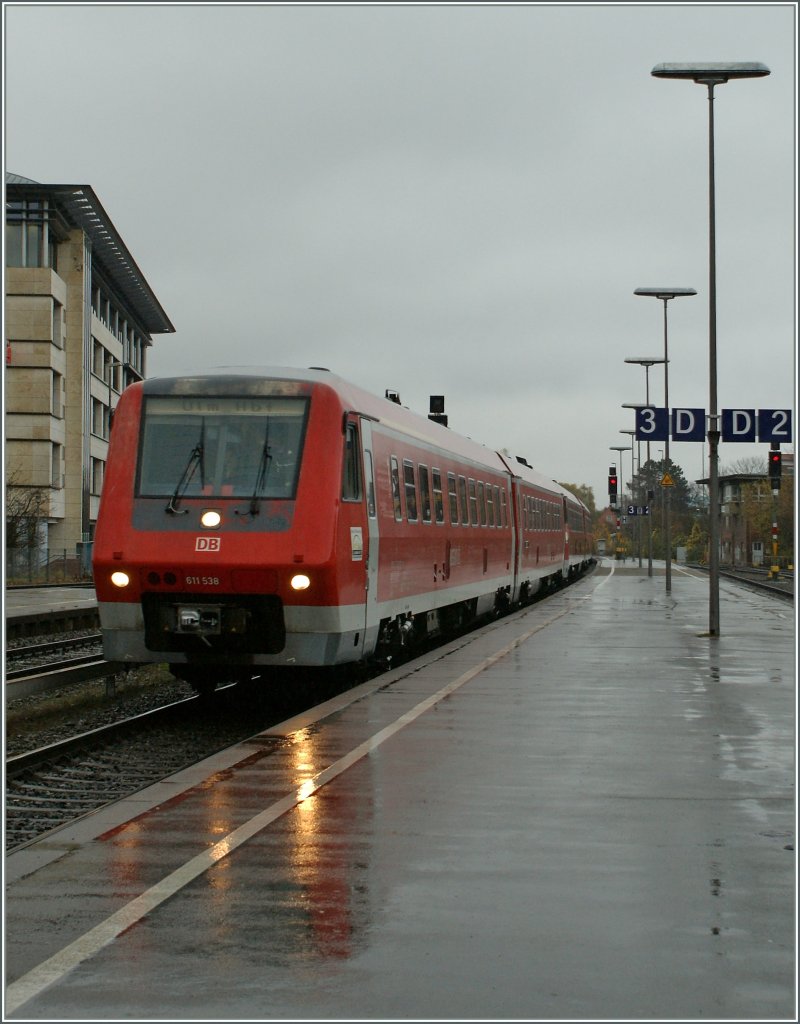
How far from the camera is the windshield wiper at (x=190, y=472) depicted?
45.8 ft

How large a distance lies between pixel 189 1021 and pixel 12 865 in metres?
2.60

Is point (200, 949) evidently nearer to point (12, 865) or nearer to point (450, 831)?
point (12, 865)

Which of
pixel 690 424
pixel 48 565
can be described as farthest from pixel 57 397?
pixel 690 424

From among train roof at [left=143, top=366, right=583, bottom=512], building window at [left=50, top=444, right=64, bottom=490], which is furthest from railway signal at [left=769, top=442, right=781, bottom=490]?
building window at [left=50, top=444, right=64, bottom=490]

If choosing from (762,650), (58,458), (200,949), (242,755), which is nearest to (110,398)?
(58,458)

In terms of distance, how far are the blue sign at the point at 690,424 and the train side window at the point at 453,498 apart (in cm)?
491

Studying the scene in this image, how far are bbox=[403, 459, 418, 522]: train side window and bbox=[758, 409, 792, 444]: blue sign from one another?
32.4ft

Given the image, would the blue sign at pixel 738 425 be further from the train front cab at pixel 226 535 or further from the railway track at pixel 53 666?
the train front cab at pixel 226 535

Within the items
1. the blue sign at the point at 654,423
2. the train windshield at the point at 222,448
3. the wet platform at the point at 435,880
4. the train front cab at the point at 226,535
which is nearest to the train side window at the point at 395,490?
the train front cab at the point at 226,535

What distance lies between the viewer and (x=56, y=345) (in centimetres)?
6856

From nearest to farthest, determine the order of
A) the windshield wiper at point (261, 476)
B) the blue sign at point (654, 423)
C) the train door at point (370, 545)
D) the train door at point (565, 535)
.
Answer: the windshield wiper at point (261, 476), the train door at point (370, 545), the blue sign at point (654, 423), the train door at point (565, 535)

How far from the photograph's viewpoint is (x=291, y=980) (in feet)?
17.6

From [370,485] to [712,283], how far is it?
1049 centimetres

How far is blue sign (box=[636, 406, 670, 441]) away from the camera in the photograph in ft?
104
